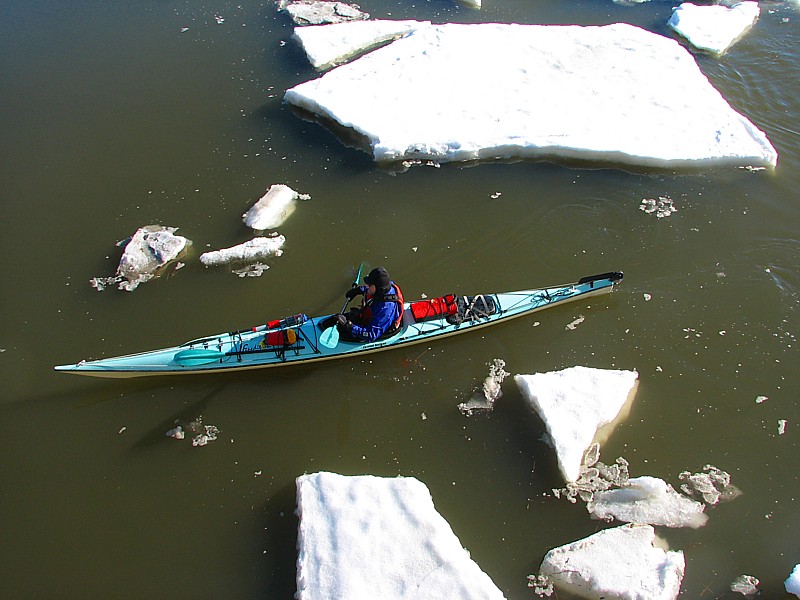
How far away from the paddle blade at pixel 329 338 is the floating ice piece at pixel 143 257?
2500 millimetres

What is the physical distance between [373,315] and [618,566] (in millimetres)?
3044

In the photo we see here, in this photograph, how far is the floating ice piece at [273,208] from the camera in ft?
25.5

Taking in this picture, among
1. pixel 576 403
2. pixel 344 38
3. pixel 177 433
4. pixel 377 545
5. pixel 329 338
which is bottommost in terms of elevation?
pixel 177 433

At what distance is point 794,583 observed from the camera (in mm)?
4758

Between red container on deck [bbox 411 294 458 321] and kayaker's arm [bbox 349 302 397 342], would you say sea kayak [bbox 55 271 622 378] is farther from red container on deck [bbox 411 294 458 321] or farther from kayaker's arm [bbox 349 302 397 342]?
kayaker's arm [bbox 349 302 397 342]

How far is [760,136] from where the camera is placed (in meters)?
8.63

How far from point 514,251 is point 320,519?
13.1 feet

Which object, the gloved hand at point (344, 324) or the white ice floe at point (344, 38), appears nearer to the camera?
the gloved hand at point (344, 324)

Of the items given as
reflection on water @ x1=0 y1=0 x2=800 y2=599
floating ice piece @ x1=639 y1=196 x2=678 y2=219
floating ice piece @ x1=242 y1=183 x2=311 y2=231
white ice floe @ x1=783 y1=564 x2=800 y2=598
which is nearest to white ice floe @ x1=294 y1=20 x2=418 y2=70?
reflection on water @ x1=0 y1=0 x2=800 y2=599

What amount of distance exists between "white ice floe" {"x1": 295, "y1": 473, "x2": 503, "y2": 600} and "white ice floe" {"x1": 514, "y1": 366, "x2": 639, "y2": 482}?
129 cm

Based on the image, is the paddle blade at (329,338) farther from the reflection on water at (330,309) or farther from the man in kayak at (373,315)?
the reflection on water at (330,309)

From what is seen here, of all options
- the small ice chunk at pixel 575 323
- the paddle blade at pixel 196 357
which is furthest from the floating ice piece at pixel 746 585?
the paddle blade at pixel 196 357

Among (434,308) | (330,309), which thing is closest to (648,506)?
(434,308)

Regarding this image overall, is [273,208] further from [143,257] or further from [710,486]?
[710,486]
